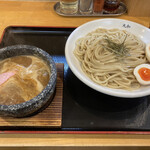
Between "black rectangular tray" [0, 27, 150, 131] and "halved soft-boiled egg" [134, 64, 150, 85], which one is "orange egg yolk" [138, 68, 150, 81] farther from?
"black rectangular tray" [0, 27, 150, 131]

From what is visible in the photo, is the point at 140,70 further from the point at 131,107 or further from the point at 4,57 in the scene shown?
the point at 4,57

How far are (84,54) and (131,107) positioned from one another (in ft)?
2.14

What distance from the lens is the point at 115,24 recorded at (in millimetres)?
1682

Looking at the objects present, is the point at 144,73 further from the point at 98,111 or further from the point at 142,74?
the point at 98,111

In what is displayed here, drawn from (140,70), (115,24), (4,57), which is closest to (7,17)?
(4,57)

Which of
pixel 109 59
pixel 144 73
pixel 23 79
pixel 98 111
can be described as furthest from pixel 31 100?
pixel 144 73

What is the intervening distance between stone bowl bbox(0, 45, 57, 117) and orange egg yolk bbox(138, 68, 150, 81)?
28.5 inches

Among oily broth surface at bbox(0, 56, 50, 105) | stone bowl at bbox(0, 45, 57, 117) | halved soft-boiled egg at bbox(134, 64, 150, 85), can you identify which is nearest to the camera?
stone bowl at bbox(0, 45, 57, 117)

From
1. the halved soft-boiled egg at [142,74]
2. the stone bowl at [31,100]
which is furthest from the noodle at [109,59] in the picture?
the stone bowl at [31,100]

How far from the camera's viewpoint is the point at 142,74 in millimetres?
1197

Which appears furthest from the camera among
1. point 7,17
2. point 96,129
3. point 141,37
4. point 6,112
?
point 7,17

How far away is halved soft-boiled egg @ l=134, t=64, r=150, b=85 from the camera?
3.78ft

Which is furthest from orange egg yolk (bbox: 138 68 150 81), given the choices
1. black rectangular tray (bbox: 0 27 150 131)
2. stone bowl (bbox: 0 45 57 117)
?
stone bowl (bbox: 0 45 57 117)

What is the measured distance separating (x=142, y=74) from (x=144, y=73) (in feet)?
0.06
